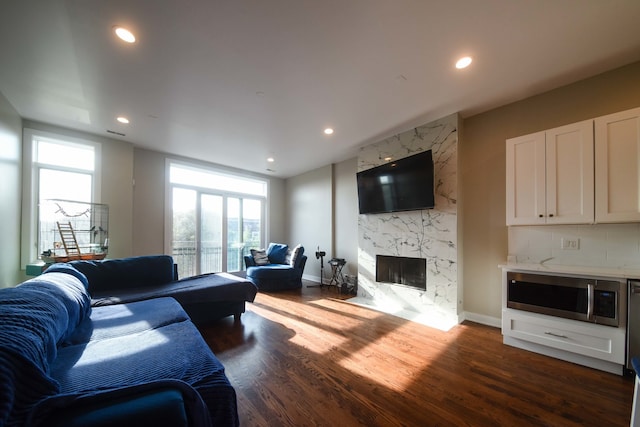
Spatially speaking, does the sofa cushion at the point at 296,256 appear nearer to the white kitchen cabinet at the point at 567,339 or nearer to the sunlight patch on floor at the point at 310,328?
the sunlight patch on floor at the point at 310,328

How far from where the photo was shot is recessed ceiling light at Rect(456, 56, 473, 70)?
2.19 m

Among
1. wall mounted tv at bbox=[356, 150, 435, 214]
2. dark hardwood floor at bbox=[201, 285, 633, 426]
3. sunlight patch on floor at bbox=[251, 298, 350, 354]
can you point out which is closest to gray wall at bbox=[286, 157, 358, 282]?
wall mounted tv at bbox=[356, 150, 435, 214]

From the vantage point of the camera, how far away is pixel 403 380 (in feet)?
6.40

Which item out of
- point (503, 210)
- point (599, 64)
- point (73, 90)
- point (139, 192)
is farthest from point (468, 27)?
point (139, 192)

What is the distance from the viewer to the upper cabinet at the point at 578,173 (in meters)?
2.07

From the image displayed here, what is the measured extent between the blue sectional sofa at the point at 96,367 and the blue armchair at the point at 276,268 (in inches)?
114

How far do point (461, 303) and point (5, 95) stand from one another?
20.7ft

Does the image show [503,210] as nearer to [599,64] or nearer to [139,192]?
[599,64]

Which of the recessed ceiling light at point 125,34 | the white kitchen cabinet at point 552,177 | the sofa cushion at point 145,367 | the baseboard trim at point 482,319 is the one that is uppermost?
the recessed ceiling light at point 125,34

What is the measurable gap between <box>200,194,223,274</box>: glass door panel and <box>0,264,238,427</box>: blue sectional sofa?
3.56 meters

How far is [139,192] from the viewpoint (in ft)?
14.8

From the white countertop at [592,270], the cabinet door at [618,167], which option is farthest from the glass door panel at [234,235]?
the cabinet door at [618,167]

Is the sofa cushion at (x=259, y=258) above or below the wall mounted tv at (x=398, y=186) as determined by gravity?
below

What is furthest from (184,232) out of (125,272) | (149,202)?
(125,272)
